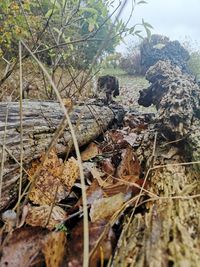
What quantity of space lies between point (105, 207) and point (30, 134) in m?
0.72

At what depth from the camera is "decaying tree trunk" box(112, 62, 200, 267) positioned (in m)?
0.71

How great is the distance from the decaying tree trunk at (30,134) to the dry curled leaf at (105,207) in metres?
0.22

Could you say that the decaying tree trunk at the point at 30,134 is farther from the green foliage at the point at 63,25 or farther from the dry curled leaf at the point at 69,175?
the green foliage at the point at 63,25

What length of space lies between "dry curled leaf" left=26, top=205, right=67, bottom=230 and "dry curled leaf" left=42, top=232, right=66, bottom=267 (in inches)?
→ 4.6

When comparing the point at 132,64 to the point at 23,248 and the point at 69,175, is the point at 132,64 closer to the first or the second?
the point at 69,175

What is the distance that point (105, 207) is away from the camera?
3.23 ft

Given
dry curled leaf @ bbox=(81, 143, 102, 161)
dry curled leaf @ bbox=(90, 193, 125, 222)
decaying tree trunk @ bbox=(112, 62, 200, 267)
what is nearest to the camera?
decaying tree trunk @ bbox=(112, 62, 200, 267)

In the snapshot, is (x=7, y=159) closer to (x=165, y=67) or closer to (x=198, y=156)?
(x=198, y=156)

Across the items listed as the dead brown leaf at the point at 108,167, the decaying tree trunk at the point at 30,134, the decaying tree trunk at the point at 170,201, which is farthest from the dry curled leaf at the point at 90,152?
the decaying tree trunk at the point at 170,201

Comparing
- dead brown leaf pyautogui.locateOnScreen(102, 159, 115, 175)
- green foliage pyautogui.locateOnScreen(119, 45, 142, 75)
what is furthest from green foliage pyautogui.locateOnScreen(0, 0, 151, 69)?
green foliage pyautogui.locateOnScreen(119, 45, 142, 75)

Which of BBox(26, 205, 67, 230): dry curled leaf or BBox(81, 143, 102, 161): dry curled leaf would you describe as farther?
BBox(81, 143, 102, 161): dry curled leaf

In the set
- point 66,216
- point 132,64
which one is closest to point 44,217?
point 66,216

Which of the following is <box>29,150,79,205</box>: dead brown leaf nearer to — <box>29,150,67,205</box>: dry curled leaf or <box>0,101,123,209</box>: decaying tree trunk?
<box>29,150,67,205</box>: dry curled leaf

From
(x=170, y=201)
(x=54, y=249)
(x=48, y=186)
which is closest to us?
(x=54, y=249)
